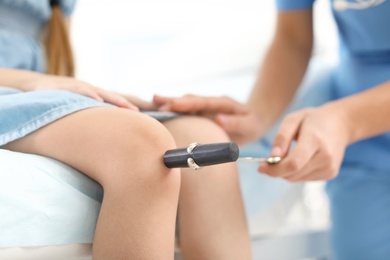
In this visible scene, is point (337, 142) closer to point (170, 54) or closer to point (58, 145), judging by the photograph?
point (58, 145)

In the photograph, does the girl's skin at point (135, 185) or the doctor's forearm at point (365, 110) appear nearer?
the girl's skin at point (135, 185)

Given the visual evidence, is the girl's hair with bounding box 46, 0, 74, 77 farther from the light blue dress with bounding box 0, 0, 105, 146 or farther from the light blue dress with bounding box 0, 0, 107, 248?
the light blue dress with bounding box 0, 0, 107, 248

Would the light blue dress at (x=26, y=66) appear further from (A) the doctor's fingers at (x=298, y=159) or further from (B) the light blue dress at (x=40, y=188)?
(A) the doctor's fingers at (x=298, y=159)

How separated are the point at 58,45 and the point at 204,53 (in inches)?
14.1

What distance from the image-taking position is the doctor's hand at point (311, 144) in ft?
1.88

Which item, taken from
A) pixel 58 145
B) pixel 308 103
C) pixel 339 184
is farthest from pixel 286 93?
pixel 58 145

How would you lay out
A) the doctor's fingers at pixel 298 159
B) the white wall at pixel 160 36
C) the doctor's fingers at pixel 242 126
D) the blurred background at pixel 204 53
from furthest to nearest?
the white wall at pixel 160 36, the blurred background at pixel 204 53, the doctor's fingers at pixel 242 126, the doctor's fingers at pixel 298 159

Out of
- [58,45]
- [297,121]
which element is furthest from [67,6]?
[297,121]

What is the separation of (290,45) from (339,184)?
0.24 meters

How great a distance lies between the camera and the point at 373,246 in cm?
85

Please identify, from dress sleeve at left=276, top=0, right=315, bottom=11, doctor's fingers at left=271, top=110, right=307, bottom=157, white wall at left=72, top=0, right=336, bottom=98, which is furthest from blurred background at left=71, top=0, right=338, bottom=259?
doctor's fingers at left=271, top=110, right=307, bottom=157

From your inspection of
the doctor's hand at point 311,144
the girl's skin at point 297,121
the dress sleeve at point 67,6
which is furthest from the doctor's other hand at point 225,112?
the dress sleeve at point 67,6

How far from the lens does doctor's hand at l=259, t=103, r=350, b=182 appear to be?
1.88ft

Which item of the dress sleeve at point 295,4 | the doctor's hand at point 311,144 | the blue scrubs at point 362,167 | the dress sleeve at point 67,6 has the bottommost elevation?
the blue scrubs at point 362,167
